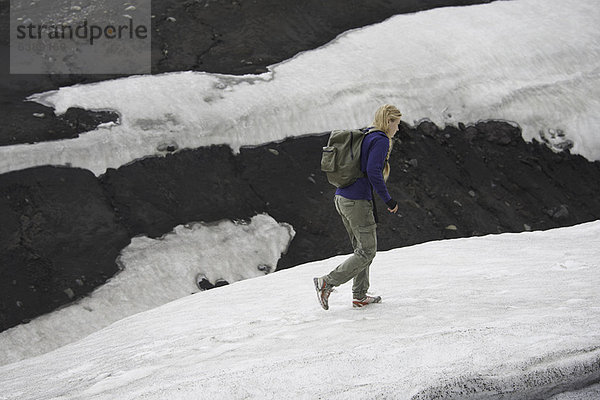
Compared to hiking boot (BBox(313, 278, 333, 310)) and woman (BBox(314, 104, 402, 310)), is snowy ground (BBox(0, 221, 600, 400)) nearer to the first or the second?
hiking boot (BBox(313, 278, 333, 310))

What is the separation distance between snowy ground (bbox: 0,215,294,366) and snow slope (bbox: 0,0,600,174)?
1923 mm

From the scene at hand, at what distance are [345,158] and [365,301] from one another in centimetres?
160

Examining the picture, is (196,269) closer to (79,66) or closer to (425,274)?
(425,274)

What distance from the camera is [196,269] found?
38.3 ft

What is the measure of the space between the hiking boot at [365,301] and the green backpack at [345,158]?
131 cm

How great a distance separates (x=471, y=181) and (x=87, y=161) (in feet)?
25.7

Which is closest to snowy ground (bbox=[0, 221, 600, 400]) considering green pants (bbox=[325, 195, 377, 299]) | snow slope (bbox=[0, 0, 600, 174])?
green pants (bbox=[325, 195, 377, 299])

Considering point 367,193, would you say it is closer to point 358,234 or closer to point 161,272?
point 358,234

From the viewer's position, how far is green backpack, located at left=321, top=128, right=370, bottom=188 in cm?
660

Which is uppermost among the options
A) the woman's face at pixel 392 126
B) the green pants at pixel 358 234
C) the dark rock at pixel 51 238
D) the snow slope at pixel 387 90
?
the woman's face at pixel 392 126

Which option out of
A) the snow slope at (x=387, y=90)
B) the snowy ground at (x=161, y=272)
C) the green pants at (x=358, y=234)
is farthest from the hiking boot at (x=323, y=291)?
the snow slope at (x=387, y=90)

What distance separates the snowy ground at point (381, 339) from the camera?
421 centimetres

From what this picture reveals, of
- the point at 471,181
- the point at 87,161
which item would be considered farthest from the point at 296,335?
the point at 471,181

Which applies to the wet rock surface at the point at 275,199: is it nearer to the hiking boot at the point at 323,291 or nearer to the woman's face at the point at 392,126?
the hiking boot at the point at 323,291
